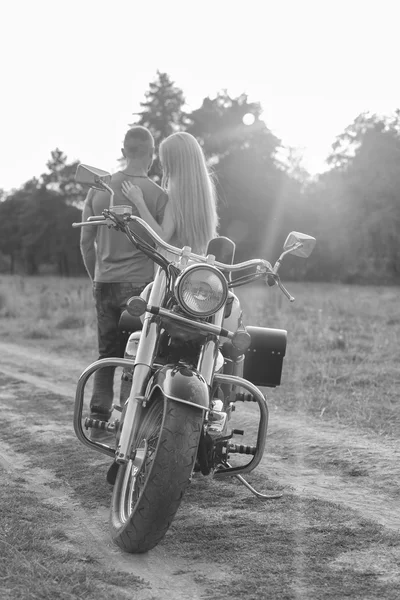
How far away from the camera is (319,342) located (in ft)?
35.2

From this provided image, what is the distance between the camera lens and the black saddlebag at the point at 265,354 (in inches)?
174

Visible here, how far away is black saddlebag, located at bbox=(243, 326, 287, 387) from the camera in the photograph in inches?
174

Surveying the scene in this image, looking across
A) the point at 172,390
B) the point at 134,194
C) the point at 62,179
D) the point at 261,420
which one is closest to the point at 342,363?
the point at 134,194

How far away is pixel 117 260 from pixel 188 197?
73cm

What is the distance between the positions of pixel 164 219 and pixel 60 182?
63.6 m

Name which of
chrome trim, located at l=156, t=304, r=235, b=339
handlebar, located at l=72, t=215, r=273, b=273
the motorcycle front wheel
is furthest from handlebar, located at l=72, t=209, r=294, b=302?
the motorcycle front wheel

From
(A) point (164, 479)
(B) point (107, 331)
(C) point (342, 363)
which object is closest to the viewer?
(A) point (164, 479)

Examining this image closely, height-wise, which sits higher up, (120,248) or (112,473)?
(120,248)

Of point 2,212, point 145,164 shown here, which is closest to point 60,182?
point 2,212

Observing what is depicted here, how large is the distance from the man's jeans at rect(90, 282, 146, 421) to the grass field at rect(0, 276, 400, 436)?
79.7 inches

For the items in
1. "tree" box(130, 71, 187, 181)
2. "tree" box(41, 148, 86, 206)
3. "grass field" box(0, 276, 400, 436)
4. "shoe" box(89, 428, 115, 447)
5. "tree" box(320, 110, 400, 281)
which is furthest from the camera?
"tree" box(41, 148, 86, 206)

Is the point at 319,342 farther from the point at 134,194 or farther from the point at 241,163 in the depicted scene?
the point at 241,163

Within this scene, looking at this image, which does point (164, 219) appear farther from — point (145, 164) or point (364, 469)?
point (364, 469)

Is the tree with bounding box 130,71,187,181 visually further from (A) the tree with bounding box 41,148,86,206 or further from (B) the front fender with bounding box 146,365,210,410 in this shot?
(B) the front fender with bounding box 146,365,210,410
